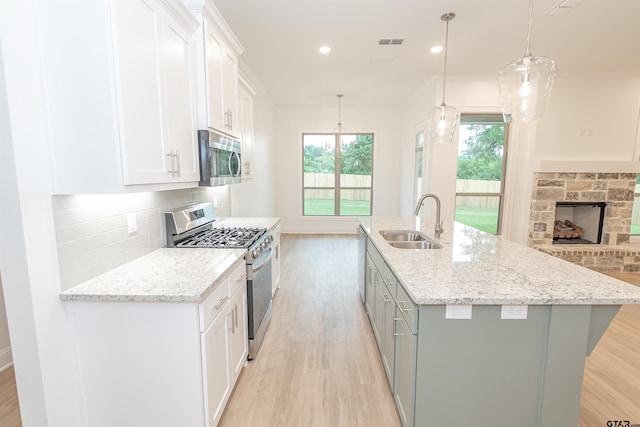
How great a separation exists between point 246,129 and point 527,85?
2.74 meters

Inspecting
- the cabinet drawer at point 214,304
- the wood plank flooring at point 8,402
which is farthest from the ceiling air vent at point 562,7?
the wood plank flooring at point 8,402

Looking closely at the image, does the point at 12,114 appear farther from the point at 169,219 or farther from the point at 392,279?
the point at 392,279

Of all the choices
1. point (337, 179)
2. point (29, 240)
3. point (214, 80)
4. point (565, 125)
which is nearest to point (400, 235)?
point (214, 80)

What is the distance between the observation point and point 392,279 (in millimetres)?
1947

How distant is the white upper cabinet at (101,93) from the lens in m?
1.33

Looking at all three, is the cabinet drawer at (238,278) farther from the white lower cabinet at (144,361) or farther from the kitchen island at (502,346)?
the kitchen island at (502,346)

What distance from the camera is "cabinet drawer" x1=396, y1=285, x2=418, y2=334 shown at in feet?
4.85

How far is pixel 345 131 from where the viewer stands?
283 inches

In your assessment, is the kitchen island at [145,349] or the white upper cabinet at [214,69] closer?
the kitchen island at [145,349]

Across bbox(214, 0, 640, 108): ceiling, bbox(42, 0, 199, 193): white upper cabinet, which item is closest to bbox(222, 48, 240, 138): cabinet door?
bbox(214, 0, 640, 108): ceiling

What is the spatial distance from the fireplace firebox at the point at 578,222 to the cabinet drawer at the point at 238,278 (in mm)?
5117

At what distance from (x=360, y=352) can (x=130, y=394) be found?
1663mm

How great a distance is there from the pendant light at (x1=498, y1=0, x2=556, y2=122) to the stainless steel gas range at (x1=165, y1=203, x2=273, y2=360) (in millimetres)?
2046

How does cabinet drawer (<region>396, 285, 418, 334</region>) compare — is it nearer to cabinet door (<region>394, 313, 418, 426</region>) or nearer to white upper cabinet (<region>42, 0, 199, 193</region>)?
cabinet door (<region>394, 313, 418, 426</region>)
